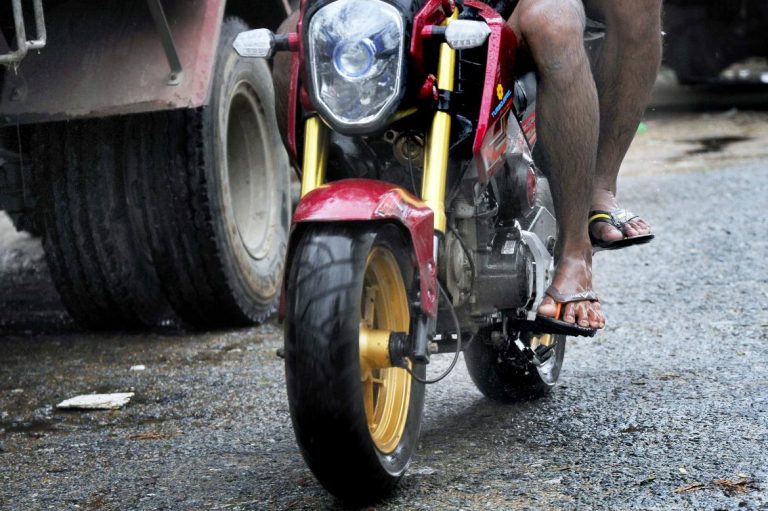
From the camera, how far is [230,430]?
3.51 m

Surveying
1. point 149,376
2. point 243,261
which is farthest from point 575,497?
point 243,261

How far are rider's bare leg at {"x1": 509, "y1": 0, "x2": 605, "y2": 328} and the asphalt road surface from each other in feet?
1.35

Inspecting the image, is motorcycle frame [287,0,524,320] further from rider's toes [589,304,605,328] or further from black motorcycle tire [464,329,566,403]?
black motorcycle tire [464,329,566,403]

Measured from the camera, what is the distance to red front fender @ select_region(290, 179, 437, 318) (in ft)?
8.43

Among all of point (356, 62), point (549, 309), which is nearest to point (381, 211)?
point (356, 62)

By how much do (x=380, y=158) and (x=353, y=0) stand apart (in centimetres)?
48

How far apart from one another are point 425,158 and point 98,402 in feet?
5.44

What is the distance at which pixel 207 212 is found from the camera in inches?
184

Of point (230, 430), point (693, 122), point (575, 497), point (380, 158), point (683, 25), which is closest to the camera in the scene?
point (575, 497)

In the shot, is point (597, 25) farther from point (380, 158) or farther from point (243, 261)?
point (243, 261)

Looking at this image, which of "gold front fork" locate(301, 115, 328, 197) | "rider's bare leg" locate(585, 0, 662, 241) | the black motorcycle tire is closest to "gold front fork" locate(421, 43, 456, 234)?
"gold front fork" locate(301, 115, 328, 197)

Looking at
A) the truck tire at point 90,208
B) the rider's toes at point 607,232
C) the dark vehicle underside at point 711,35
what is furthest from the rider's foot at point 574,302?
the dark vehicle underside at point 711,35

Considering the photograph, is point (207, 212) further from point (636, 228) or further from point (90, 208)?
point (636, 228)

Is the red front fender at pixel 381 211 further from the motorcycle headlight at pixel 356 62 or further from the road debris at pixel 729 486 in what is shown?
the road debris at pixel 729 486
